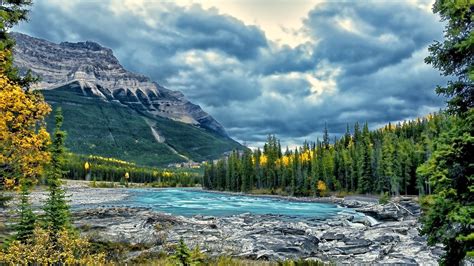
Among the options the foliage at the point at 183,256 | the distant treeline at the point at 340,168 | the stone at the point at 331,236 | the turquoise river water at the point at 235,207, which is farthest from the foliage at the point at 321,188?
the foliage at the point at 183,256

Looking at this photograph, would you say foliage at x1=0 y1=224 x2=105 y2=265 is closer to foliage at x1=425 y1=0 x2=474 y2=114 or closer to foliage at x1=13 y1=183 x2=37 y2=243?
foliage at x1=13 y1=183 x2=37 y2=243

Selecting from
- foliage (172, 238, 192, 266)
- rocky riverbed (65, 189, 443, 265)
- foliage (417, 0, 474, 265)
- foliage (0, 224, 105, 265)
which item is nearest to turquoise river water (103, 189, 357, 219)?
rocky riverbed (65, 189, 443, 265)

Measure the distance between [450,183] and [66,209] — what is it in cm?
1923

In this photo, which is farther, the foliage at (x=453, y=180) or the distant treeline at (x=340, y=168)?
the distant treeline at (x=340, y=168)

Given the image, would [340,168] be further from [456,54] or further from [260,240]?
[456,54]

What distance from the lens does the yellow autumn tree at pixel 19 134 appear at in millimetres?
12320

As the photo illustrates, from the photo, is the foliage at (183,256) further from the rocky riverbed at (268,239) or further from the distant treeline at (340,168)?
the distant treeline at (340,168)

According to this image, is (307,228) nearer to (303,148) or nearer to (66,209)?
(66,209)

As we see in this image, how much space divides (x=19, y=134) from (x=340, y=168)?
10897cm

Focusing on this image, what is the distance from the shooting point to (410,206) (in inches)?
2462

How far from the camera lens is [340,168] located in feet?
376

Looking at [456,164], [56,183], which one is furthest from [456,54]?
[56,183]

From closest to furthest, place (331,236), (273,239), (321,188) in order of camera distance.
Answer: (273,239) → (331,236) → (321,188)

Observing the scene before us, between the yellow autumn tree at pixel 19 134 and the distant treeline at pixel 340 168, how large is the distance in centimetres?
5894
